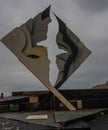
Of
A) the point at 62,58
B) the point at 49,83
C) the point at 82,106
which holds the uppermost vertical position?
the point at 62,58

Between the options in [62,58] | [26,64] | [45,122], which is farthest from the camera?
[62,58]

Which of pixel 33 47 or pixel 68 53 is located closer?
pixel 33 47

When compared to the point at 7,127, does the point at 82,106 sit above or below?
above

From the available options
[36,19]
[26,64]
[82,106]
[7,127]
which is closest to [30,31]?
[36,19]

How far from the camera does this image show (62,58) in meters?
17.3

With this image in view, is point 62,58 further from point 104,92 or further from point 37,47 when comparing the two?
point 104,92

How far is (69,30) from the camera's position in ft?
57.7

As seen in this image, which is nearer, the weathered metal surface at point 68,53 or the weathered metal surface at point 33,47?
the weathered metal surface at point 33,47

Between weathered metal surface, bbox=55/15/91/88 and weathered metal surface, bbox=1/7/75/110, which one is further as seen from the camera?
weathered metal surface, bbox=55/15/91/88

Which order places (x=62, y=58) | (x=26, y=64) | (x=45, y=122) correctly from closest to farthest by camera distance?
(x=45, y=122), (x=26, y=64), (x=62, y=58)

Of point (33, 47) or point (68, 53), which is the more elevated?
point (33, 47)

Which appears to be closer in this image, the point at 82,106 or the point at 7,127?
the point at 7,127

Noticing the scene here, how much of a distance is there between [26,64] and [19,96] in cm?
215

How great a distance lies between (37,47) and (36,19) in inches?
58.0
